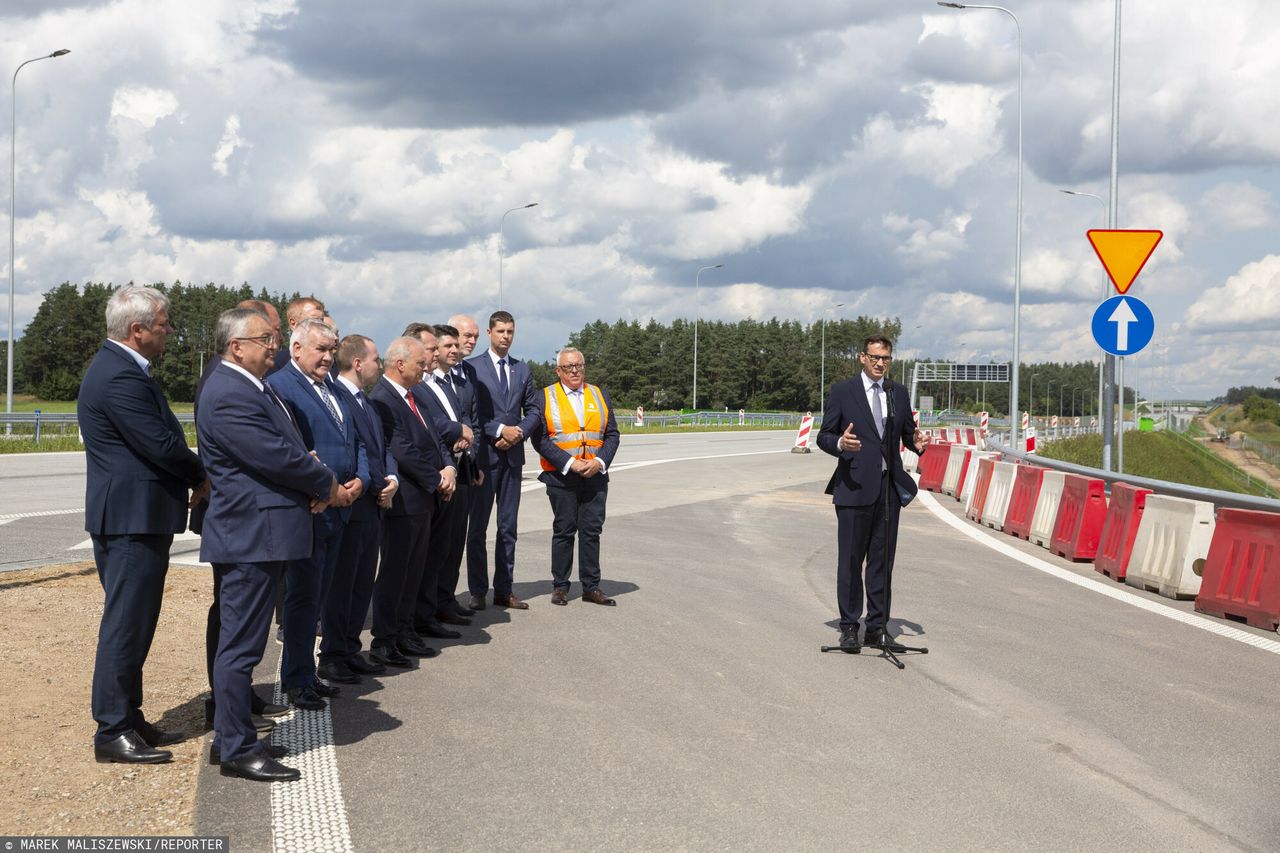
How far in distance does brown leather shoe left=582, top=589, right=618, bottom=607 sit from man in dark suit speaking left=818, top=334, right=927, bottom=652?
202 centimetres

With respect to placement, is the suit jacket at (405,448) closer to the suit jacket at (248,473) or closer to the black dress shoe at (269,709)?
the black dress shoe at (269,709)

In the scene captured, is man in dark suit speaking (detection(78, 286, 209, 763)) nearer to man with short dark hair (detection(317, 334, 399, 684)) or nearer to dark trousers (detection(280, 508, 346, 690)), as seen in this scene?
dark trousers (detection(280, 508, 346, 690))

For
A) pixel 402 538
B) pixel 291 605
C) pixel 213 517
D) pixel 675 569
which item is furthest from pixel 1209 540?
pixel 213 517

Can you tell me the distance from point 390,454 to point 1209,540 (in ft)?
22.3

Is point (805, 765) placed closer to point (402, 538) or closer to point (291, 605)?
point (291, 605)

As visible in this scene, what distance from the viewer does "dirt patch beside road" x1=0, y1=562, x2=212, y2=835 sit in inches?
182

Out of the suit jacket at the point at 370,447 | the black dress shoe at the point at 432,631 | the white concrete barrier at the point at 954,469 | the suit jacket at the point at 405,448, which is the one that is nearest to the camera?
the suit jacket at the point at 370,447

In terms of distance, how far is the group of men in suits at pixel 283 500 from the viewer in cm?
520

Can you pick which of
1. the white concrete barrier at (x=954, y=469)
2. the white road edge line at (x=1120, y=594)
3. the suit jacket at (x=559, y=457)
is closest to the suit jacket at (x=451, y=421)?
the suit jacket at (x=559, y=457)

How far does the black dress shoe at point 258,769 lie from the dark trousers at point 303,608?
1103mm

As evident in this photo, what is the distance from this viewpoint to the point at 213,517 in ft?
17.1

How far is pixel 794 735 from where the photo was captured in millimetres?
5805

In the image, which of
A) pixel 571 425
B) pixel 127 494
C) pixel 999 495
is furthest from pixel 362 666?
pixel 999 495

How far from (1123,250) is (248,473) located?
11.5 metres
